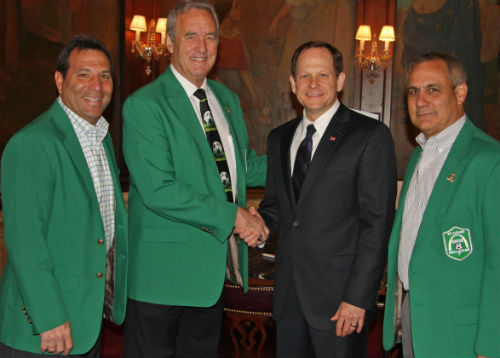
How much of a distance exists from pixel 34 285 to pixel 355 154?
1518 mm

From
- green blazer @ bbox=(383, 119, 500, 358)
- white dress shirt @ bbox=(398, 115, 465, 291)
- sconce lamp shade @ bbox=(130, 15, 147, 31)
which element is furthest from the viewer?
sconce lamp shade @ bbox=(130, 15, 147, 31)

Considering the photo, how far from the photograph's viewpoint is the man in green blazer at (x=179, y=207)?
239 centimetres

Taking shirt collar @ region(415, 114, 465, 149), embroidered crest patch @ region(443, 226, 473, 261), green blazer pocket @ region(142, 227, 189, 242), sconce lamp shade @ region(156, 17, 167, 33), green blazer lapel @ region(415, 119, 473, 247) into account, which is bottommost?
green blazer pocket @ region(142, 227, 189, 242)

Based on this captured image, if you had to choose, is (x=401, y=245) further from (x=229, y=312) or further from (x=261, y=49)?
(x=261, y=49)

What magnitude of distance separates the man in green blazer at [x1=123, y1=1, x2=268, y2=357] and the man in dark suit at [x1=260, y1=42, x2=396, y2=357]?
0.33 m

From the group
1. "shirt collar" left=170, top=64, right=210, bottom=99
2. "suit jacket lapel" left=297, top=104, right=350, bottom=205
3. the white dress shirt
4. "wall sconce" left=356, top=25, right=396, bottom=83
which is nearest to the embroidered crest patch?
the white dress shirt

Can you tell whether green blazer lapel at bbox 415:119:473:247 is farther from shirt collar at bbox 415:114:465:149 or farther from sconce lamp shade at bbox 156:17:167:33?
sconce lamp shade at bbox 156:17:167:33

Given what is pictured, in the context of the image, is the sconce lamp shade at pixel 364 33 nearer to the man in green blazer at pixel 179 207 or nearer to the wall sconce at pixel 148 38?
the wall sconce at pixel 148 38

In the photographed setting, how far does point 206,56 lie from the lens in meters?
2.58

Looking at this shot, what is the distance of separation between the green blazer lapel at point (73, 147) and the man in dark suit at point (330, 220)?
935mm

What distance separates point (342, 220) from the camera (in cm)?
225

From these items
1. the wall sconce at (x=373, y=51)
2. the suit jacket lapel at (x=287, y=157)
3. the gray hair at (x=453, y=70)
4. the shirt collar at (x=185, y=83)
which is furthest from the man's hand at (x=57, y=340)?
the wall sconce at (x=373, y=51)

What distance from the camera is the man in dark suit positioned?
219 centimetres

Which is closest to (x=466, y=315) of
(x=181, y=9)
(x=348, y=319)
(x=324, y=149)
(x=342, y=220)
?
(x=348, y=319)
